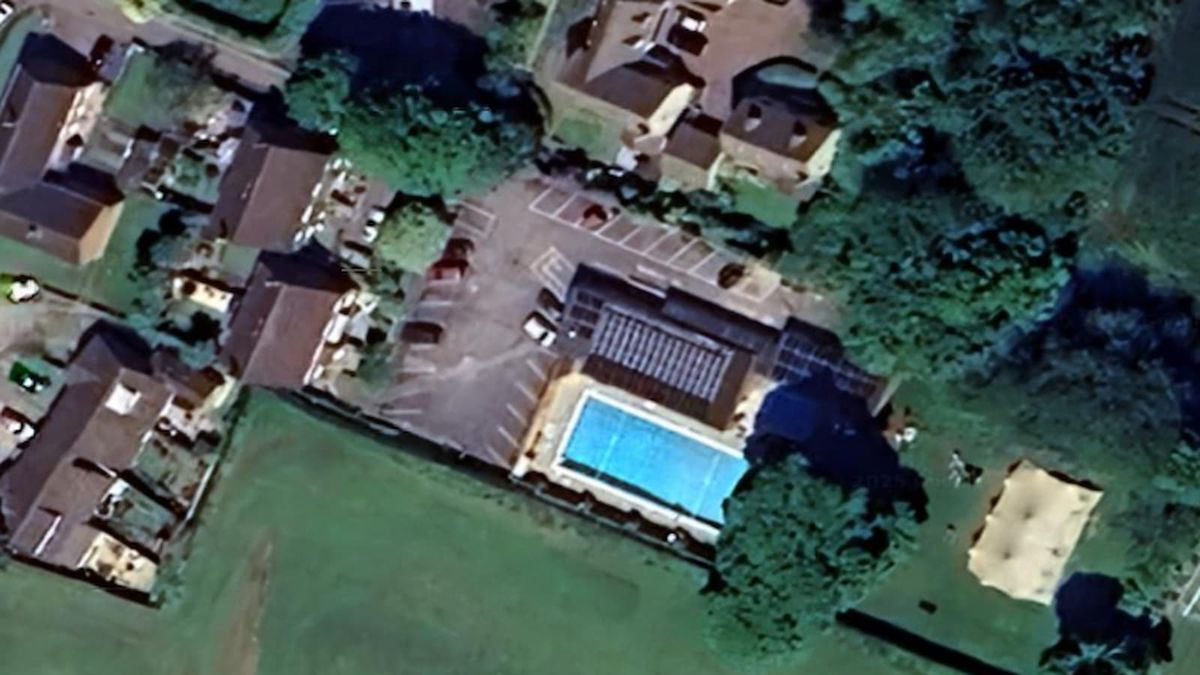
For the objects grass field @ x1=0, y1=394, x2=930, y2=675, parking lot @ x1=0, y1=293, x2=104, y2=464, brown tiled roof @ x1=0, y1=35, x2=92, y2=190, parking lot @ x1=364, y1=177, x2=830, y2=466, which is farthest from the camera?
grass field @ x1=0, y1=394, x2=930, y2=675

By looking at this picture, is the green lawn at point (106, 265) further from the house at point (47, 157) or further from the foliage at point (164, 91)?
the foliage at point (164, 91)

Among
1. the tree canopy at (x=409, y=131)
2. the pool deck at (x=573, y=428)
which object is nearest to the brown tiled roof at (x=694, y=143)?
the tree canopy at (x=409, y=131)

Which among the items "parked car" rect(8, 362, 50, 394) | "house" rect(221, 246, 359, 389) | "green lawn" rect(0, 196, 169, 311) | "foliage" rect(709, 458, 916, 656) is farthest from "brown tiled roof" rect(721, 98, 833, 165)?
"parked car" rect(8, 362, 50, 394)

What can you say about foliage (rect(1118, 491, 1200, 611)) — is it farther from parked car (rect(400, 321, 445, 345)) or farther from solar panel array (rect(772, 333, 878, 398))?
parked car (rect(400, 321, 445, 345))

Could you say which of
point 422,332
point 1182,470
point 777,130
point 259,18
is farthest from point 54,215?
point 1182,470

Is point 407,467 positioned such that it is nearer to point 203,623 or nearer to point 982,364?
point 203,623

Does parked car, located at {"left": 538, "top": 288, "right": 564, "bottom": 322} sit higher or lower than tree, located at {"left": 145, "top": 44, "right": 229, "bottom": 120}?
lower
